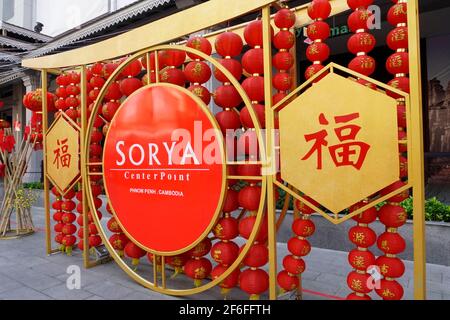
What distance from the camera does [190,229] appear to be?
2.98 m

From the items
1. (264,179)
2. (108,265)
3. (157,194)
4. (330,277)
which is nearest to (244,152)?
(264,179)

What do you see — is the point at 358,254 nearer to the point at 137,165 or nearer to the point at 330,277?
the point at 330,277

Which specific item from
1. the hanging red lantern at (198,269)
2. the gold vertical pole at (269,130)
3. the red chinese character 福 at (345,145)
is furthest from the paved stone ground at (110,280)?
the red chinese character 福 at (345,145)

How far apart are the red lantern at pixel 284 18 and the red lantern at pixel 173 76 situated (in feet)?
3.63

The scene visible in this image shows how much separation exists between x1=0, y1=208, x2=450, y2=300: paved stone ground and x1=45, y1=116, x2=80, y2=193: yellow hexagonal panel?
3.45 ft

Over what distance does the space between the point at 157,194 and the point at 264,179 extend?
117 cm

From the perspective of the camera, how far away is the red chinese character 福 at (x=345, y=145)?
2150mm

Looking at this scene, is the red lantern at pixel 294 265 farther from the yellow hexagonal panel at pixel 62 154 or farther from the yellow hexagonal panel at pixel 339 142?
the yellow hexagonal panel at pixel 62 154

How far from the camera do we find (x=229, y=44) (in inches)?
112

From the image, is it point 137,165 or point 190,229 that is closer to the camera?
point 190,229

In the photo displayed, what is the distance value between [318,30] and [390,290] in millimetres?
1957

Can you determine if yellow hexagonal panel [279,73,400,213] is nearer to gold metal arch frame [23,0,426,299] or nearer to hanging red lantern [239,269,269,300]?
gold metal arch frame [23,0,426,299]

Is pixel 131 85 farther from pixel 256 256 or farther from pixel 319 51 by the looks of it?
pixel 256 256

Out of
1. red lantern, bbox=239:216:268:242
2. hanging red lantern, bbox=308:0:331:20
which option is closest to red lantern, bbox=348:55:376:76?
hanging red lantern, bbox=308:0:331:20
